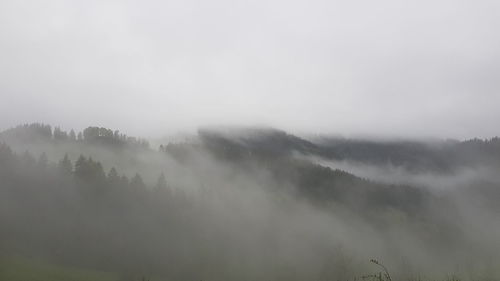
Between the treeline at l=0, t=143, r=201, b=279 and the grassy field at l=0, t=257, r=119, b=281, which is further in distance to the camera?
the treeline at l=0, t=143, r=201, b=279

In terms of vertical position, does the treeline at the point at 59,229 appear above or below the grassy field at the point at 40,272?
above

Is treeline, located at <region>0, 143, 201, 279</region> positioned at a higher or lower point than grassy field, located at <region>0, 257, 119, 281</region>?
higher

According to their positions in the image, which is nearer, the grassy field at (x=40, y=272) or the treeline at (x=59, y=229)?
the grassy field at (x=40, y=272)

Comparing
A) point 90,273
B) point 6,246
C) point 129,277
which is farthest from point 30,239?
point 129,277

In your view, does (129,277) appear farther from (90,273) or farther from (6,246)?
(6,246)

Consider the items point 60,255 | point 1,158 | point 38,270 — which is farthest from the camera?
point 1,158

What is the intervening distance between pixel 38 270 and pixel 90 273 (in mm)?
16094

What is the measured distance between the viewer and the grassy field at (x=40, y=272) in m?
162

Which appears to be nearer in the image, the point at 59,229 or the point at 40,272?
the point at 40,272

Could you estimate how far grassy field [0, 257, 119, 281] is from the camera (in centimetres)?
16175

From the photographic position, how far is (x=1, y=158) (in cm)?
19262

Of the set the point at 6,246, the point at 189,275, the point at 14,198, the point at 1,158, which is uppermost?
the point at 1,158

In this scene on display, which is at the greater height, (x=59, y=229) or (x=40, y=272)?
(x=59, y=229)

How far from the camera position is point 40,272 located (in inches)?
6649
